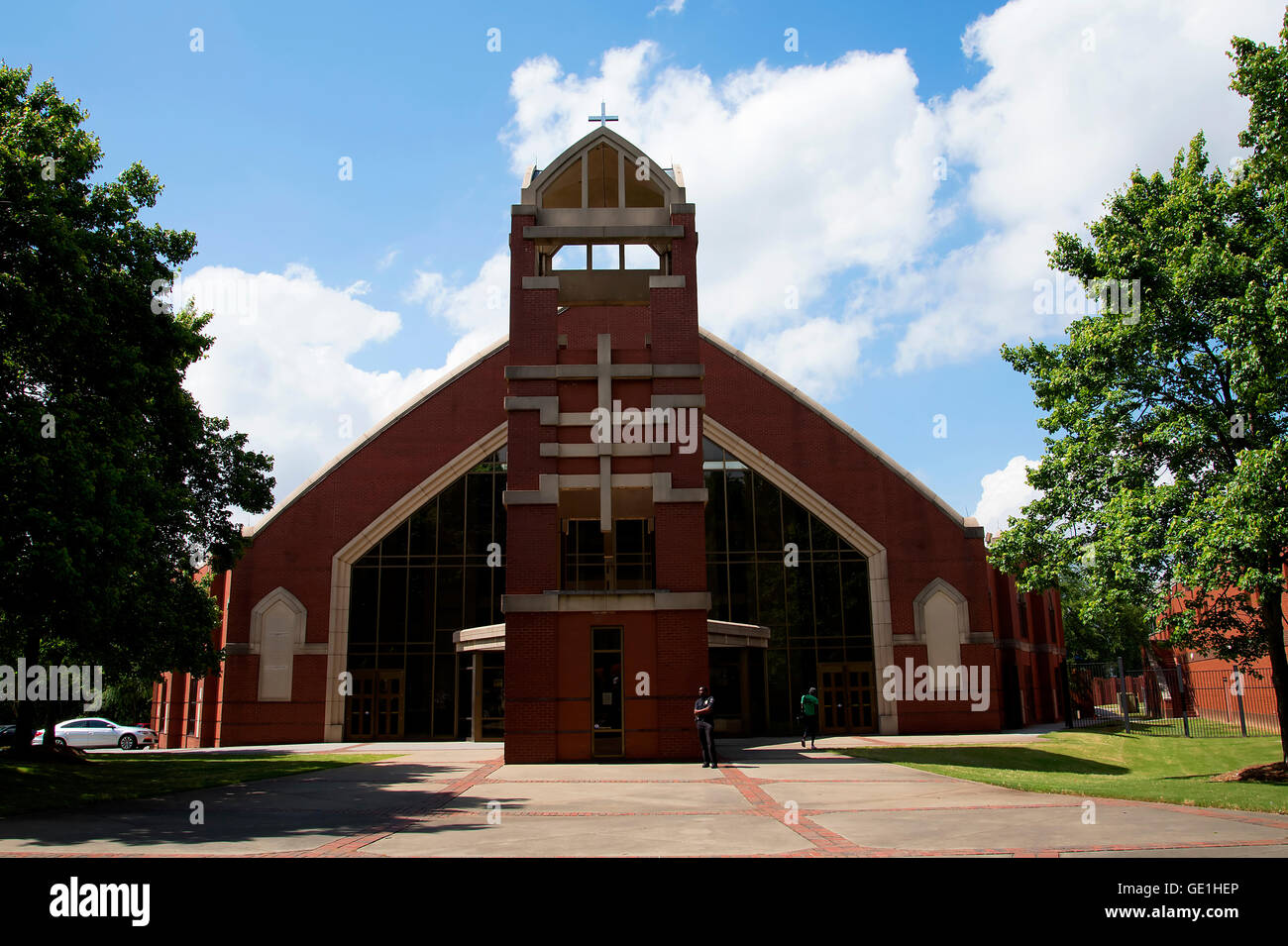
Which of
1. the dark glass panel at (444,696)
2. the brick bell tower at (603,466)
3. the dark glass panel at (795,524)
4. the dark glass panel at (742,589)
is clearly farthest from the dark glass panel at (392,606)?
the dark glass panel at (795,524)

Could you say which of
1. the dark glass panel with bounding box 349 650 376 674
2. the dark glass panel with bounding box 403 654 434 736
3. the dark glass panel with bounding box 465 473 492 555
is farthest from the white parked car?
the dark glass panel with bounding box 465 473 492 555

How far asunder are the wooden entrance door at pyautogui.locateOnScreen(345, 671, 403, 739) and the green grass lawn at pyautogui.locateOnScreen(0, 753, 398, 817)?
6.08 meters

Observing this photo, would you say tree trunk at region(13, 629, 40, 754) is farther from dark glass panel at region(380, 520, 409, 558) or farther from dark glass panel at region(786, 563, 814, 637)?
dark glass panel at region(786, 563, 814, 637)

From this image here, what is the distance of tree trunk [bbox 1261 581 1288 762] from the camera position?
18516 mm

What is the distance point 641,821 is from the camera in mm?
11375

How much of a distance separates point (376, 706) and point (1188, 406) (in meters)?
27.1

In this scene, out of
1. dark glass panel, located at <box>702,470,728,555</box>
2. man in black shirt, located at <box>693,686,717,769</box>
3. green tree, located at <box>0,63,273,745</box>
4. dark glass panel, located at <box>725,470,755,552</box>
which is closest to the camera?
green tree, located at <box>0,63,273,745</box>

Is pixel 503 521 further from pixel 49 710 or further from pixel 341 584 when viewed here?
pixel 49 710

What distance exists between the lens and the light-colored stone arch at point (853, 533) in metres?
32.5

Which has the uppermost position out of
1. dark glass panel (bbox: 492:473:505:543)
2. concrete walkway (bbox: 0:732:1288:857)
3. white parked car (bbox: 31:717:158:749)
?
dark glass panel (bbox: 492:473:505:543)

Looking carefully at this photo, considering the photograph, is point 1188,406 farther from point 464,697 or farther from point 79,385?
point 464,697

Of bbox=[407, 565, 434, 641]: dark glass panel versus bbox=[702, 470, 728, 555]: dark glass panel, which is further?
bbox=[702, 470, 728, 555]: dark glass panel

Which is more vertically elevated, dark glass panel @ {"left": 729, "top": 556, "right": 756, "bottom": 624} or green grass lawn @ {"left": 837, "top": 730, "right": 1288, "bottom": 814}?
dark glass panel @ {"left": 729, "top": 556, "right": 756, "bottom": 624}

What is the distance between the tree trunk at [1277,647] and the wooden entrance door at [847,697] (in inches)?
580
